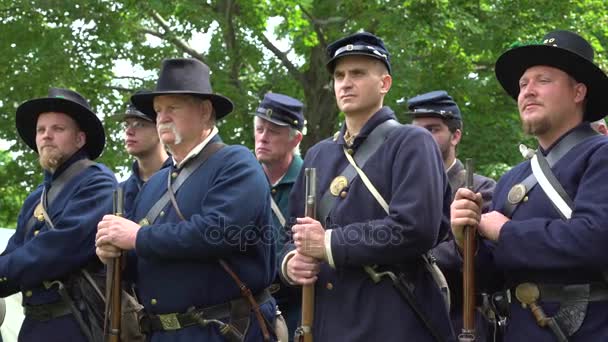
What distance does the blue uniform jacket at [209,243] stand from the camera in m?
5.16

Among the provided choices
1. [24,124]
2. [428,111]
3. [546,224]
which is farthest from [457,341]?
[24,124]

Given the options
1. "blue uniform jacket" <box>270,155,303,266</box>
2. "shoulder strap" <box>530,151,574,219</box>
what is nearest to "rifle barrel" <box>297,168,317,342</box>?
"shoulder strap" <box>530,151,574,219</box>

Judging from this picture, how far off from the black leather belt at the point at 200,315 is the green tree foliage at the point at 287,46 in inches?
368

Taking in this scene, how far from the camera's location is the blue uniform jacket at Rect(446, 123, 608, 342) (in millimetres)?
4133

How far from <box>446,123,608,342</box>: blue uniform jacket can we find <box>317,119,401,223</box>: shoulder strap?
31.2 inches

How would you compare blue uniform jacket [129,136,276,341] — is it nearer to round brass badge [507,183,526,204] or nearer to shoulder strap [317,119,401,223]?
shoulder strap [317,119,401,223]

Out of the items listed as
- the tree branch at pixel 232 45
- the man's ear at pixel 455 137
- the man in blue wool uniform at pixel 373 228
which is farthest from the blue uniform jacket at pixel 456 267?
the tree branch at pixel 232 45

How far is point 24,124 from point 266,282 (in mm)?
2575

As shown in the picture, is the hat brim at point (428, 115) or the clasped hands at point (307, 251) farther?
the hat brim at point (428, 115)

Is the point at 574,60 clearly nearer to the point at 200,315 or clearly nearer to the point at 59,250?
the point at 200,315

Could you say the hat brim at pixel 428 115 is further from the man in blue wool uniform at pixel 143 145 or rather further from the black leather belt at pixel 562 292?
the black leather belt at pixel 562 292

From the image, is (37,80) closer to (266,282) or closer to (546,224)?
(266,282)

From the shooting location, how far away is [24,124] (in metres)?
6.96

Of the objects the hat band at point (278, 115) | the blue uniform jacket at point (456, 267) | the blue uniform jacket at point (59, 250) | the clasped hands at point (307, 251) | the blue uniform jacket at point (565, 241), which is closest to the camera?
the blue uniform jacket at point (565, 241)
